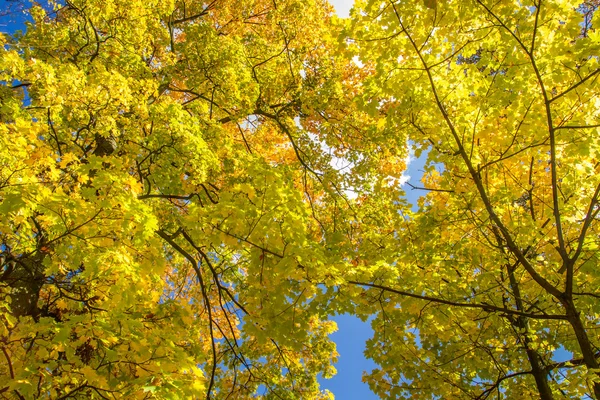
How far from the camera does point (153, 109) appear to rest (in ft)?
17.4

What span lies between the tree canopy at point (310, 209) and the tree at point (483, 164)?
0.03 m

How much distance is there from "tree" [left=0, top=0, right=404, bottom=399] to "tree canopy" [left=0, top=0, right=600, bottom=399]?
0.03 metres

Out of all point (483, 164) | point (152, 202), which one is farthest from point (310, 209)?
point (152, 202)

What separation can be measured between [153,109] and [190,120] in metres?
0.52

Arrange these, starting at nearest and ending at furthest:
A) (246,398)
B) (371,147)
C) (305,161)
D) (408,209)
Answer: (408,209), (246,398), (371,147), (305,161)

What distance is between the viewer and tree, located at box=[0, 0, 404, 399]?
122 inches

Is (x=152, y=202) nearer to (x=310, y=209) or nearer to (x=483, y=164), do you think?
(x=310, y=209)

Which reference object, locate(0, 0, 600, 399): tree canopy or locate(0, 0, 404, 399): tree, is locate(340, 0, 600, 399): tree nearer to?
locate(0, 0, 600, 399): tree canopy

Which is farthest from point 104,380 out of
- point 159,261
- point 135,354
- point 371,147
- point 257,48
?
point 257,48

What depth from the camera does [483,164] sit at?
4.32m

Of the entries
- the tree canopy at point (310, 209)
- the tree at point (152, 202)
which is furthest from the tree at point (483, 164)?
the tree at point (152, 202)

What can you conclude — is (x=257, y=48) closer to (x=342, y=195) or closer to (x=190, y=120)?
(x=190, y=120)

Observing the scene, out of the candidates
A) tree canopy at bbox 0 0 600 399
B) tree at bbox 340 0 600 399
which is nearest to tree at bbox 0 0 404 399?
tree canopy at bbox 0 0 600 399

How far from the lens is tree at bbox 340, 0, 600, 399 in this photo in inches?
121
